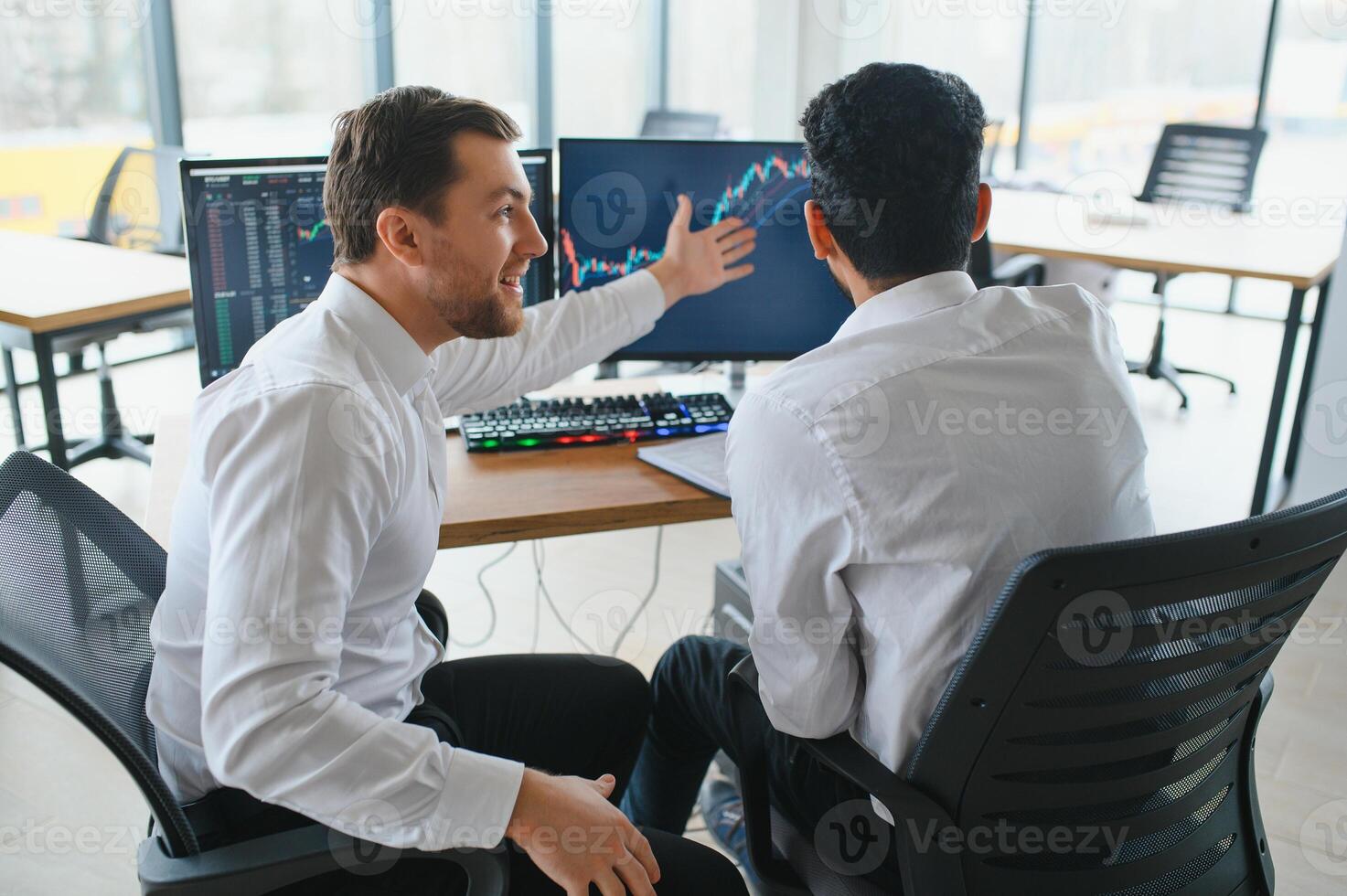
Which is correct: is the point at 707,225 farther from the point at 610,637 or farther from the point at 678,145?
the point at 610,637

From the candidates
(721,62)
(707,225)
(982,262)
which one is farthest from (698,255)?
(721,62)

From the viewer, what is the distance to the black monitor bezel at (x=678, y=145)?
195 cm

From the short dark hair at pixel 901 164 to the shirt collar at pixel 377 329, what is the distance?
0.50 m

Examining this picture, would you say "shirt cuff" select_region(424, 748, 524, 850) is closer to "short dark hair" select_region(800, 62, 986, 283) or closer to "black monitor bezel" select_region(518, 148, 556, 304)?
"short dark hair" select_region(800, 62, 986, 283)

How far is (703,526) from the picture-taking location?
3398 mm

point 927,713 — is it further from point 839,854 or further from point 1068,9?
point 1068,9

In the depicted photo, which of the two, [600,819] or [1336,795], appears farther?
[1336,795]

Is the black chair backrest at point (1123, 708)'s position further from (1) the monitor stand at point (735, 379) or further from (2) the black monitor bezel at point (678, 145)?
(1) the monitor stand at point (735, 379)

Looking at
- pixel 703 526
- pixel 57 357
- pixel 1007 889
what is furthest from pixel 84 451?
pixel 1007 889

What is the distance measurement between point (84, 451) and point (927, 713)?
10.5 ft

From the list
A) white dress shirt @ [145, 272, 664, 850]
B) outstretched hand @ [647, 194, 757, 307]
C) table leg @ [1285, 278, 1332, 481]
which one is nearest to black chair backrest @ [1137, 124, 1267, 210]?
table leg @ [1285, 278, 1332, 481]

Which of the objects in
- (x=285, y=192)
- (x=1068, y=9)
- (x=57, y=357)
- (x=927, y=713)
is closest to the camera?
(x=927, y=713)

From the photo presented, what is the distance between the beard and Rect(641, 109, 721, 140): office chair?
12.9ft

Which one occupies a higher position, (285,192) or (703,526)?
(285,192)
